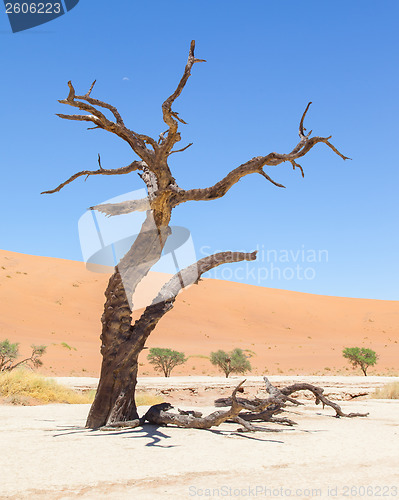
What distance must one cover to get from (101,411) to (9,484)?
3.00m

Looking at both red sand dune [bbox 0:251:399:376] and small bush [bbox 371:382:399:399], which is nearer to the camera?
small bush [bbox 371:382:399:399]

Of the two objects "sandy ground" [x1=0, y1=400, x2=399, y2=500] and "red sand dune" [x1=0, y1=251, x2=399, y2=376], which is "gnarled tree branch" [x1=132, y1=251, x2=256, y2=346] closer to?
"sandy ground" [x1=0, y1=400, x2=399, y2=500]

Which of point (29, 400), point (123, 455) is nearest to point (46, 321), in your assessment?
point (29, 400)

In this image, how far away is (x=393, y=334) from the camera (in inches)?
2037

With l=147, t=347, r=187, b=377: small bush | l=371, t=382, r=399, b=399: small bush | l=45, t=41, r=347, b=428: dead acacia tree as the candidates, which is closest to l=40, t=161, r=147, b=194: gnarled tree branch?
l=45, t=41, r=347, b=428: dead acacia tree

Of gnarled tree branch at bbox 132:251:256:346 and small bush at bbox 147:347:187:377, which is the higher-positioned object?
gnarled tree branch at bbox 132:251:256:346

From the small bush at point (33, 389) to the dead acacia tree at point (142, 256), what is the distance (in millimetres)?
5545

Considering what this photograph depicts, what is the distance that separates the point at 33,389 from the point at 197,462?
8838 millimetres

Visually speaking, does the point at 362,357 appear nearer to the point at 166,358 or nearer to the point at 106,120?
the point at 166,358

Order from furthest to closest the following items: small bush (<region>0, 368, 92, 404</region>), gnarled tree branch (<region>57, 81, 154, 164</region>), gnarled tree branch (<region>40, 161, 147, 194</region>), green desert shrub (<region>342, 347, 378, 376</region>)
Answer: green desert shrub (<region>342, 347, 378, 376</region>) → small bush (<region>0, 368, 92, 404</region>) → gnarled tree branch (<region>40, 161, 147, 194</region>) → gnarled tree branch (<region>57, 81, 154, 164</region>)

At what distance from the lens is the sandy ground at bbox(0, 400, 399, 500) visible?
4.02m

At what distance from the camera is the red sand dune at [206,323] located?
32094mm

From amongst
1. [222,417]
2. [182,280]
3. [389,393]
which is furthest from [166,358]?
[222,417]

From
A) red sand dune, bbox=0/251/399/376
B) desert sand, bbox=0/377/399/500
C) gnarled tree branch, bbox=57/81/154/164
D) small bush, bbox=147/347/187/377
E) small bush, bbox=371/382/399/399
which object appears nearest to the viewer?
desert sand, bbox=0/377/399/500
